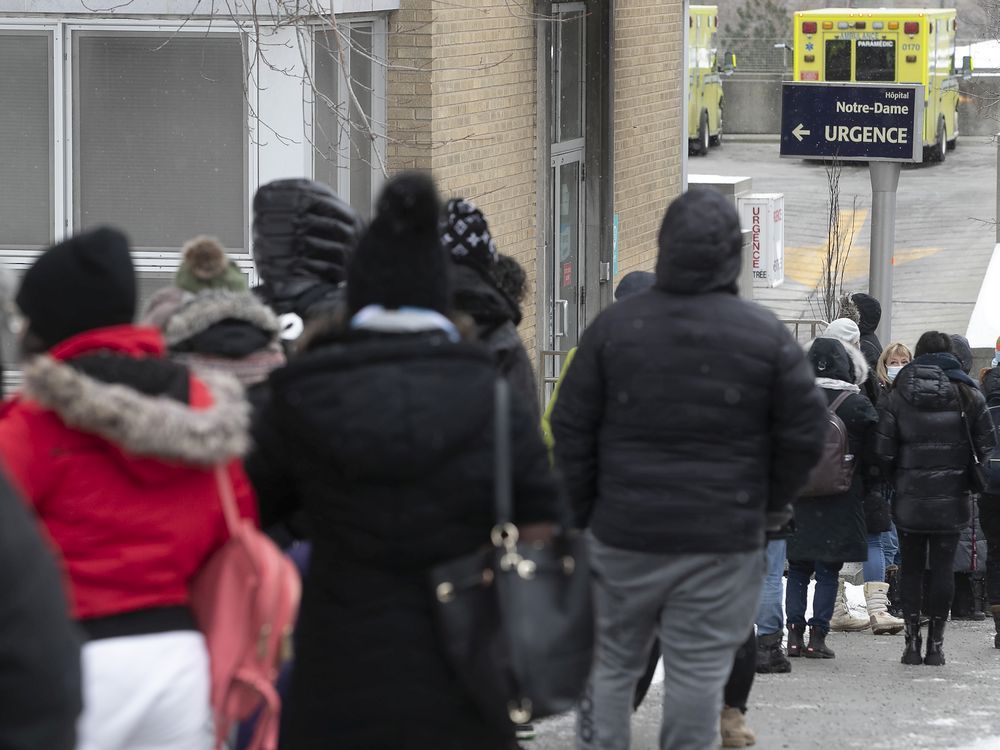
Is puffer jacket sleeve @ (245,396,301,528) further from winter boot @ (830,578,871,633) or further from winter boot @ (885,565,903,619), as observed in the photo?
winter boot @ (885,565,903,619)

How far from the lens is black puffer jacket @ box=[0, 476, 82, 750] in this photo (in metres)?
2.20

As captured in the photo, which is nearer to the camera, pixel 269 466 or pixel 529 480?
pixel 529 480

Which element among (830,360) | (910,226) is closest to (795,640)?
(830,360)

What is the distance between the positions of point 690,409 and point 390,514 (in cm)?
158

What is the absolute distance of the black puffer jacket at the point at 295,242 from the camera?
5.29 meters

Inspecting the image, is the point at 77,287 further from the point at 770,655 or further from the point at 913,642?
the point at 913,642

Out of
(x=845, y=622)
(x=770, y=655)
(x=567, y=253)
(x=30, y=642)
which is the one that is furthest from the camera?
(x=567, y=253)

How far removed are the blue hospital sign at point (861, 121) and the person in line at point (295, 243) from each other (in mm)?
9444

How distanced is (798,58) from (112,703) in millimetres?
29574

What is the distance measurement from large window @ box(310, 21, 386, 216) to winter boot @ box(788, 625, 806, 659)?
11.6 feet

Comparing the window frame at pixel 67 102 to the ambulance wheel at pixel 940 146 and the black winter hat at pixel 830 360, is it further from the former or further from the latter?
the ambulance wheel at pixel 940 146

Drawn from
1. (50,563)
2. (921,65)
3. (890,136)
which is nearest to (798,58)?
(921,65)

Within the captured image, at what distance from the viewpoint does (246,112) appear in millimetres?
9086

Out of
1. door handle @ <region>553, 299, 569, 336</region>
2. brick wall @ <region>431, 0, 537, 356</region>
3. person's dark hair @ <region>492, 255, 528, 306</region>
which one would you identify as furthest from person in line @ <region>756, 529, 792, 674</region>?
door handle @ <region>553, 299, 569, 336</region>
